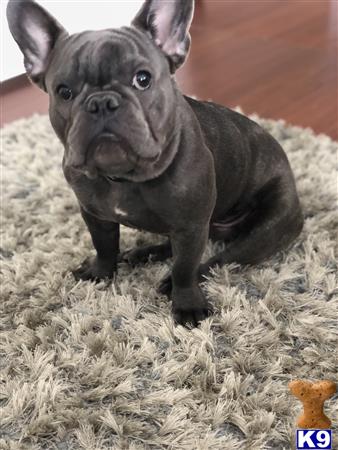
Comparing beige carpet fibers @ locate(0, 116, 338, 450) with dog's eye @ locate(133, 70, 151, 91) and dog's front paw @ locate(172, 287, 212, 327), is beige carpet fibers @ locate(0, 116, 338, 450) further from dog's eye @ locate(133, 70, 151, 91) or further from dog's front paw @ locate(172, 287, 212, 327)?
dog's eye @ locate(133, 70, 151, 91)

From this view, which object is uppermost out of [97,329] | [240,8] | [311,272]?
[97,329]

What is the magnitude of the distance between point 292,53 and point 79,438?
2541 millimetres

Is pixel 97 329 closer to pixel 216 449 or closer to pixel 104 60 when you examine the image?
pixel 216 449

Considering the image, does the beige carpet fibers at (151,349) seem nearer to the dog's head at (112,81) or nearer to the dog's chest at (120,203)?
the dog's chest at (120,203)

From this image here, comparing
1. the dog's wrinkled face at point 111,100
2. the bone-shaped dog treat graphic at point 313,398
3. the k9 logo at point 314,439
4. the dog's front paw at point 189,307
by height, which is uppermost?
the dog's wrinkled face at point 111,100

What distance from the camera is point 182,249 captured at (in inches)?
47.4

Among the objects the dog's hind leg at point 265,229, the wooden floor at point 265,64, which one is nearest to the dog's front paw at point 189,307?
the dog's hind leg at point 265,229

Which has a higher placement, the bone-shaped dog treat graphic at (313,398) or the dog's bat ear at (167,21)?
the dog's bat ear at (167,21)

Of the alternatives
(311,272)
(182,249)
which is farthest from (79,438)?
(311,272)

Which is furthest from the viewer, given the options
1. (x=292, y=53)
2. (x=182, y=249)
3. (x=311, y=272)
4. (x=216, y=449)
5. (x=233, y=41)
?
(x=233, y=41)

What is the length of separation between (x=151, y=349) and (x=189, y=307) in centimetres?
14

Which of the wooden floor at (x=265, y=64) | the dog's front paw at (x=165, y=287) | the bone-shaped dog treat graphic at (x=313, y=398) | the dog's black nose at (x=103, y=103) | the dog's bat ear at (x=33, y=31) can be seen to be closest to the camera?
the bone-shaped dog treat graphic at (x=313, y=398)

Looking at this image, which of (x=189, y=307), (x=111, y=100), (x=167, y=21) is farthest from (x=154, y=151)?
(x=189, y=307)

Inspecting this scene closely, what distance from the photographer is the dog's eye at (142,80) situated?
100cm
